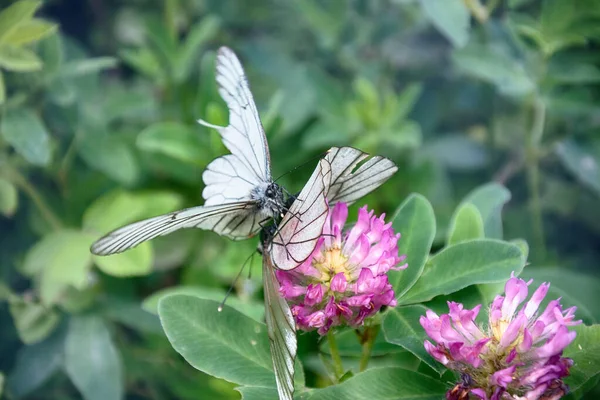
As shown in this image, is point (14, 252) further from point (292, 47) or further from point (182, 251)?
point (292, 47)

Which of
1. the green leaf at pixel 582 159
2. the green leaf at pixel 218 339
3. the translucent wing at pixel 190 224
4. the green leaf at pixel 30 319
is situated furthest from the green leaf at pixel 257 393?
the green leaf at pixel 582 159

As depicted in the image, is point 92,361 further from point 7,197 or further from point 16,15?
point 16,15

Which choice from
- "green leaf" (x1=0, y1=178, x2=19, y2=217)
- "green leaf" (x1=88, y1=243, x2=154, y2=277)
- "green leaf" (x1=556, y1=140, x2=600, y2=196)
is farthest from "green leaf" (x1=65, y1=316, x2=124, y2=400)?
"green leaf" (x1=556, y1=140, x2=600, y2=196)

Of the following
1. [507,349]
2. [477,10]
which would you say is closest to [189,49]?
[477,10]

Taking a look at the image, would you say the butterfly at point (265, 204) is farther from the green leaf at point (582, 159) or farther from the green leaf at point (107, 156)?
the green leaf at point (582, 159)

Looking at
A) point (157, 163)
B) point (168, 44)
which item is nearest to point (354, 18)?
point (168, 44)

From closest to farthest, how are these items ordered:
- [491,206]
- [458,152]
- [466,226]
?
[466,226], [491,206], [458,152]

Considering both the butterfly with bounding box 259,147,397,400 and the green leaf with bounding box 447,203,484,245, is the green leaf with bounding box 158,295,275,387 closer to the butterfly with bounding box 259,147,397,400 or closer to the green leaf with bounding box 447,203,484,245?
the butterfly with bounding box 259,147,397,400
